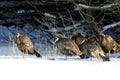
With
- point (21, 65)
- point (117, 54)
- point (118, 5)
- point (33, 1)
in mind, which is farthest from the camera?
point (33, 1)

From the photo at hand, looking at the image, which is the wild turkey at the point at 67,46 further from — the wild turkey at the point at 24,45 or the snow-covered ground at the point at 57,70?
the snow-covered ground at the point at 57,70

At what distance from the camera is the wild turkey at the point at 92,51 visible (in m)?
9.55

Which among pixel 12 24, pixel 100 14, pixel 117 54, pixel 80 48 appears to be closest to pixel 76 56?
pixel 80 48

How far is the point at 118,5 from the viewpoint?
1316 centimetres

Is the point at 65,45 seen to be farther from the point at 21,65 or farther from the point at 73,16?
the point at 73,16

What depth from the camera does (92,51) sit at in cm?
961

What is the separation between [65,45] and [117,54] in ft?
8.63

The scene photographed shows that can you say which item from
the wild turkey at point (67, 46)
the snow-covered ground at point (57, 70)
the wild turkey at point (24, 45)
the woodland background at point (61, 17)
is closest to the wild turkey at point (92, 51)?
the wild turkey at point (67, 46)

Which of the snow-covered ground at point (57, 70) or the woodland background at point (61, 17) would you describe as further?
the woodland background at point (61, 17)

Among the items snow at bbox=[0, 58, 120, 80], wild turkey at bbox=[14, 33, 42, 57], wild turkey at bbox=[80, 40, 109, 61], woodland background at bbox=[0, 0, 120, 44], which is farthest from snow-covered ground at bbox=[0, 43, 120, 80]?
woodland background at bbox=[0, 0, 120, 44]

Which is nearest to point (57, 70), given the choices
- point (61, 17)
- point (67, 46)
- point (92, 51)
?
point (92, 51)

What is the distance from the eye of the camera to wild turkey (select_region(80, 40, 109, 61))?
955 centimetres

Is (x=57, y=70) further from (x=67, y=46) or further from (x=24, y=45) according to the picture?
(x=24, y=45)

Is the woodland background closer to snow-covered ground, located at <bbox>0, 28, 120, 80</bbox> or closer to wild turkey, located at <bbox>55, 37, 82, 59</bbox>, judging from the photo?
wild turkey, located at <bbox>55, 37, 82, 59</bbox>
